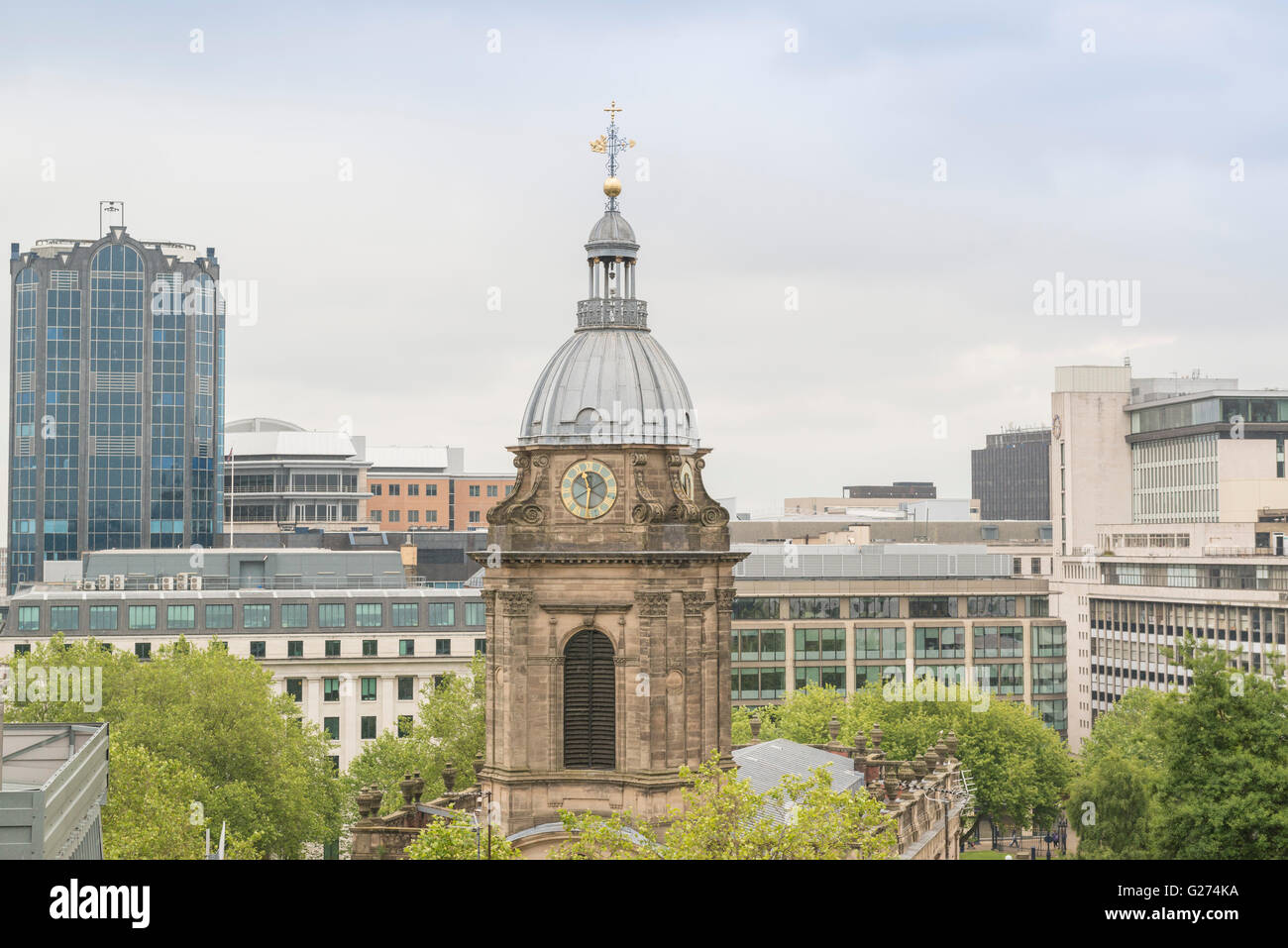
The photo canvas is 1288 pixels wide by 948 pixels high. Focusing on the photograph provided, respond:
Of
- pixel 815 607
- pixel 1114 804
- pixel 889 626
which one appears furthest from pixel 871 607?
pixel 1114 804

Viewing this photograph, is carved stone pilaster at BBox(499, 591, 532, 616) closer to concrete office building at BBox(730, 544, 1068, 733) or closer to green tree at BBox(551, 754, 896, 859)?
green tree at BBox(551, 754, 896, 859)

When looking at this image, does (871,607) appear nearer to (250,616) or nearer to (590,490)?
(250,616)

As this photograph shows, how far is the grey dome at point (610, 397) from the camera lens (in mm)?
57188

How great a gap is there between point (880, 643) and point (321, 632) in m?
54.6

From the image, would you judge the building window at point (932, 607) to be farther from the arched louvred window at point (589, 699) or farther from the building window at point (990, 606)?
the arched louvred window at point (589, 699)

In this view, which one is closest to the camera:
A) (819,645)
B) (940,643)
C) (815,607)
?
(819,645)

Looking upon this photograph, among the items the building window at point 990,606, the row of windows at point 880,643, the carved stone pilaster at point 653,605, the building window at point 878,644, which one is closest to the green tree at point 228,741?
the carved stone pilaster at point 653,605

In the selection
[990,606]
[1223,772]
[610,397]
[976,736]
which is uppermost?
[610,397]

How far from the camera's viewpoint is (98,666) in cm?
9188

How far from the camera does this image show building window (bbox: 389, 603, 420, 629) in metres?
127

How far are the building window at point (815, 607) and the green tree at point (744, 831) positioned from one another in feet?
353

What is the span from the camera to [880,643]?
15850 centimetres
